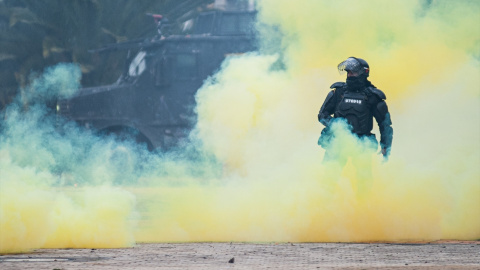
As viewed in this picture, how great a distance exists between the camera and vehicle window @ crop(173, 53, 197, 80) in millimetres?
20094

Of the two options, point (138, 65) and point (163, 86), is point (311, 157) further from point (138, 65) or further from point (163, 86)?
point (138, 65)

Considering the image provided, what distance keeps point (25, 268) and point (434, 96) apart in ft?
20.6

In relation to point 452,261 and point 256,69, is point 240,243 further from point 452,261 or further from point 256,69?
point 256,69

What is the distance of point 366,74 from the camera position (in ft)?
38.8

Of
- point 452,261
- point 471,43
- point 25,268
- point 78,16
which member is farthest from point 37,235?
point 78,16

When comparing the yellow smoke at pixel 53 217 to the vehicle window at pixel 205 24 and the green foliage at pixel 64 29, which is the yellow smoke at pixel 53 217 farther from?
the green foliage at pixel 64 29

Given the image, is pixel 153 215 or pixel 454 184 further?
pixel 153 215

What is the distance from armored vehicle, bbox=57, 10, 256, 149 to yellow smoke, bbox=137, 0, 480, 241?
4600 millimetres

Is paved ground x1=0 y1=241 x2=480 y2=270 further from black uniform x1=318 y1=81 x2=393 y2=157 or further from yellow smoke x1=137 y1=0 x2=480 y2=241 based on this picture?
black uniform x1=318 y1=81 x2=393 y2=157

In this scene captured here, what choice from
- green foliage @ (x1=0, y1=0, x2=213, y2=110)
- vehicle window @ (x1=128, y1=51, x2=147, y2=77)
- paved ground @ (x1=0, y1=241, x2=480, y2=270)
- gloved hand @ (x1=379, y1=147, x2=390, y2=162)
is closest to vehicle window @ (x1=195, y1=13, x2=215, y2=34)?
vehicle window @ (x1=128, y1=51, x2=147, y2=77)

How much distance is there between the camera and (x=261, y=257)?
9.40 metres

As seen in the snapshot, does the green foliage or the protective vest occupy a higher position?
the green foliage

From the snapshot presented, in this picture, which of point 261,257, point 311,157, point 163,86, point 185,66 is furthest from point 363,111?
point 163,86

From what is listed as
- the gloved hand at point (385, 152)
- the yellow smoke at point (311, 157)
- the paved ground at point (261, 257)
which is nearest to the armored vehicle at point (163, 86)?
the yellow smoke at point (311, 157)
